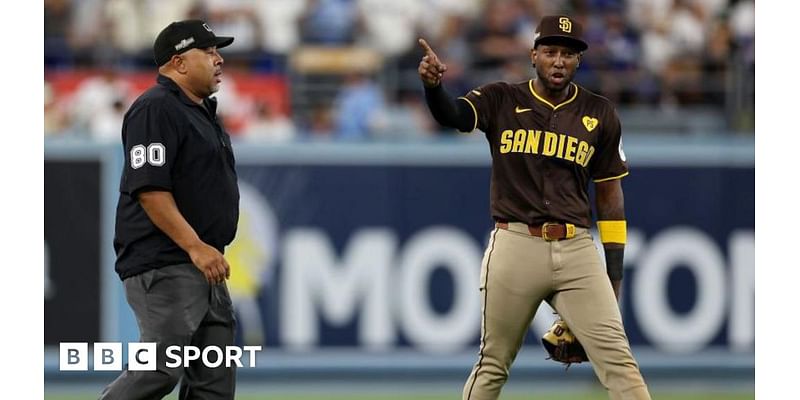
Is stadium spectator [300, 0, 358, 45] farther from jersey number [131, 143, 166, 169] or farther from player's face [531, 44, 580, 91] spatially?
jersey number [131, 143, 166, 169]

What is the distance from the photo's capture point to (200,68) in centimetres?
591

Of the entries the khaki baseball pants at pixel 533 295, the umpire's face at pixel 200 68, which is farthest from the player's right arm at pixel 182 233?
the khaki baseball pants at pixel 533 295

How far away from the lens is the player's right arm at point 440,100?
19.4ft

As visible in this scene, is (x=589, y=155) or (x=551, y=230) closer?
(x=551, y=230)

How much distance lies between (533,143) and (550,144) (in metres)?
0.07

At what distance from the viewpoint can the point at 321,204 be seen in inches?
433

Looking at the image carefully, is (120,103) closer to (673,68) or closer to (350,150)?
(350,150)

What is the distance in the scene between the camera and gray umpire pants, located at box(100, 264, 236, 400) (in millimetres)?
5652

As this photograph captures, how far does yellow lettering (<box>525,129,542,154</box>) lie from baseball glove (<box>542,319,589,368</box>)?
773 mm

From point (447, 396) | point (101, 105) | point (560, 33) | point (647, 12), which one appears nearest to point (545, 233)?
point (560, 33)

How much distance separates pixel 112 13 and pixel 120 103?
1.22 metres

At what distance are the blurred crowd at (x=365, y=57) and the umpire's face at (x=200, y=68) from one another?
17.3 feet

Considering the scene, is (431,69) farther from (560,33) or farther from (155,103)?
(155,103)
